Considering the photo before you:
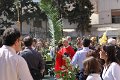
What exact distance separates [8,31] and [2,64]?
1.34 feet

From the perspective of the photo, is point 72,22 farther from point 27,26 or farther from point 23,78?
point 23,78

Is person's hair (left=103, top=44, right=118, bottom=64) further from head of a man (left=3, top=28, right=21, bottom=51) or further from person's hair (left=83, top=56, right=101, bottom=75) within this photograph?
head of a man (left=3, top=28, right=21, bottom=51)

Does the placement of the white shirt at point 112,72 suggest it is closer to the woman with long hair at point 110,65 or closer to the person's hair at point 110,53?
the woman with long hair at point 110,65

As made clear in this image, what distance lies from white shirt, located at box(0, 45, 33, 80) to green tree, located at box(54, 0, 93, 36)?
4267cm

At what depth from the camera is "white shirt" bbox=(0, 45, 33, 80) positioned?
464cm

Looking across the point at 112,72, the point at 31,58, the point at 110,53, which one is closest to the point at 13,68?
the point at 112,72

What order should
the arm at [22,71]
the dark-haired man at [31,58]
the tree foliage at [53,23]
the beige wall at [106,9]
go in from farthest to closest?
the beige wall at [106,9], the tree foliage at [53,23], the dark-haired man at [31,58], the arm at [22,71]

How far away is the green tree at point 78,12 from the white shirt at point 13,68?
1680 inches

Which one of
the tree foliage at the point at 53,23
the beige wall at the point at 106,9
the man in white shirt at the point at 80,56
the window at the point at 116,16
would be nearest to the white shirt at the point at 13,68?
the man in white shirt at the point at 80,56

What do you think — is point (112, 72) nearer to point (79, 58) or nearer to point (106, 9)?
point (79, 58)

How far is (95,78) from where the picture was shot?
19.7 feet

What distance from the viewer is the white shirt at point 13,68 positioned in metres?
4.64

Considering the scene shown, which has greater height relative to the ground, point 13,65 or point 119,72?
point 13,65

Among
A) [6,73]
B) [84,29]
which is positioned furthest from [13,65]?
[84,29]
